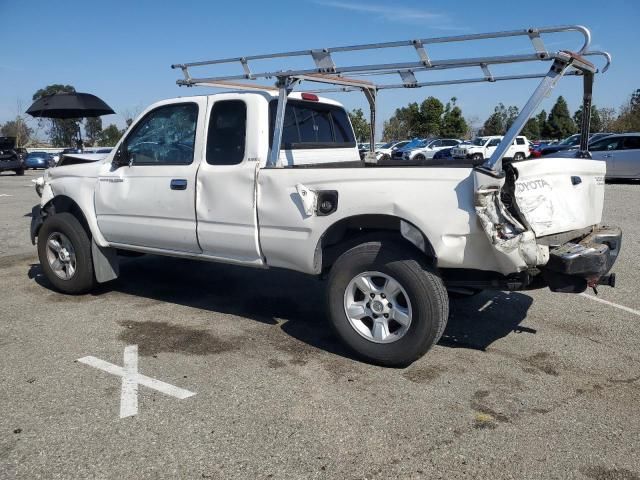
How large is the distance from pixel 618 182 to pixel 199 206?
18.3m

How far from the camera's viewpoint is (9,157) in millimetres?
27531

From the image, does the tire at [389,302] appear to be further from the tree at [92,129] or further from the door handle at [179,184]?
the tree at [92,129]

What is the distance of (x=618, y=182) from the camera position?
1953 centimetres

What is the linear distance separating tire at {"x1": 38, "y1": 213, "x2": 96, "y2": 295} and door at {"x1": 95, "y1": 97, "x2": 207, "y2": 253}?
294mm

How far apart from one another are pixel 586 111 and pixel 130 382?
416 cm

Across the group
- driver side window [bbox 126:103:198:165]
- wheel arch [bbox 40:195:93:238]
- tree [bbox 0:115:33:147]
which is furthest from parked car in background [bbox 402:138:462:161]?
tree [bbox 0:115:33:147]

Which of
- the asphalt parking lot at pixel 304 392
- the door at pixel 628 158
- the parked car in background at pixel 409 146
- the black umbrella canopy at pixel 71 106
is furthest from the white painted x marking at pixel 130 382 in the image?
the parked car in background at pixel 409 146

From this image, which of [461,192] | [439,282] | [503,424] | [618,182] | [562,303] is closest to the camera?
[503,424]

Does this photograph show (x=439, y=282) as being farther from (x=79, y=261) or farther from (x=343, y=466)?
(x=79, y=261)

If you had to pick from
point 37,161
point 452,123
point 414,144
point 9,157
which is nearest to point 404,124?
point 452,123

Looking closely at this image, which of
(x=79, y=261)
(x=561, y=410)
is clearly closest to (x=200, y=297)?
(x=79, y=261)

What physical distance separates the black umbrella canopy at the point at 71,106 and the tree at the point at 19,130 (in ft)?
170

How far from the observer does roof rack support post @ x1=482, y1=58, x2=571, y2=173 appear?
360 cm

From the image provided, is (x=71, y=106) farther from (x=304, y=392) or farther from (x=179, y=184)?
(x=304, y=392)
